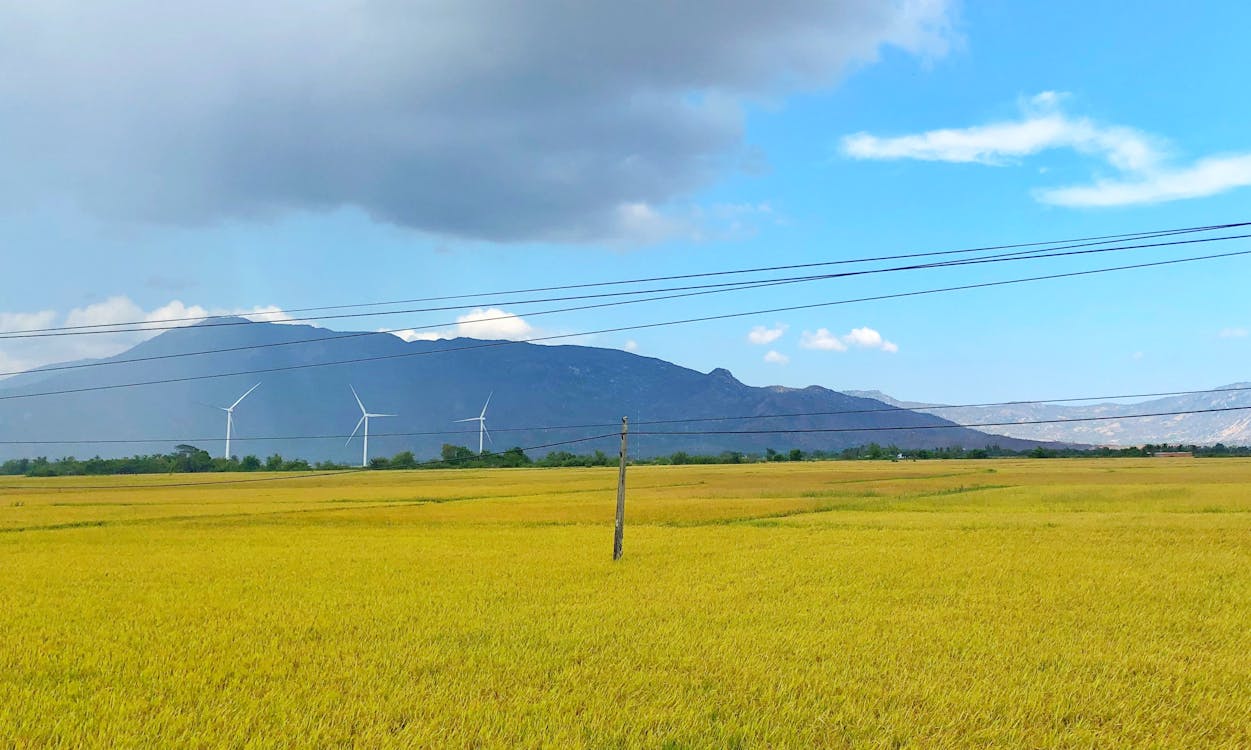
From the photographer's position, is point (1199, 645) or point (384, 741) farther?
point (1199, 645)

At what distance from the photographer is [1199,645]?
14023mm

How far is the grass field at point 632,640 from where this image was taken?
9.59 metres

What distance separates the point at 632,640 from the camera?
45.5 ft

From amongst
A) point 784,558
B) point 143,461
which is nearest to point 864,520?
point 784,558

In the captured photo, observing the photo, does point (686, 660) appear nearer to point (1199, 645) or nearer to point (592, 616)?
point (592, 616)

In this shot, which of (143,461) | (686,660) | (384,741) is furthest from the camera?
(143,461)

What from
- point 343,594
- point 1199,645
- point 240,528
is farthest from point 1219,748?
point 240,528

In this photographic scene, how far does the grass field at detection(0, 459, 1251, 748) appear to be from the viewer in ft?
31.5

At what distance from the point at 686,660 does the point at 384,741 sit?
5.00 meters

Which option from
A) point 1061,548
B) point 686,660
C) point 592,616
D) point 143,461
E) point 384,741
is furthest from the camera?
point 143,461

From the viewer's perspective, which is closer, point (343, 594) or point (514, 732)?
point (514, 732)

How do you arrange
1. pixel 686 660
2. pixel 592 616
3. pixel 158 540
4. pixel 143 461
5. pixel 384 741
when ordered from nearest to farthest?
pixel 384 741, pixel 686 660, pixel 592 616, pixel 158 540, pixel 143 461

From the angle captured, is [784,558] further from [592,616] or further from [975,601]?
[592,616]

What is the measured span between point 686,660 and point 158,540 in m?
26.9
